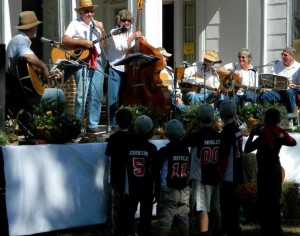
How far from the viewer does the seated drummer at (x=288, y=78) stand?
12250 mm

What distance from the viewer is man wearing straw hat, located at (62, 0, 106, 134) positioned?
966 cm

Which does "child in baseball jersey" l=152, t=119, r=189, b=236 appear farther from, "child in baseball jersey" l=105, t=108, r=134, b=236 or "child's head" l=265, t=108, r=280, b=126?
"child's head" l=265, t=108, r=280, b=126

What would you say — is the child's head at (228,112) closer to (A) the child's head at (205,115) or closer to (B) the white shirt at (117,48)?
(A) the child's head at (205,115)

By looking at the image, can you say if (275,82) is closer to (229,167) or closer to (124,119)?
(229,167)

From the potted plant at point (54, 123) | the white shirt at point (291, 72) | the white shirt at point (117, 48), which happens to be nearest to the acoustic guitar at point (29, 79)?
the potted plant at point (54, 123)

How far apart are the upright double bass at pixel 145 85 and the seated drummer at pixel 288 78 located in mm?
2508

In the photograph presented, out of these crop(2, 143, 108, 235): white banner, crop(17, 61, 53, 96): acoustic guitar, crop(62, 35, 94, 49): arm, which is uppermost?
crop(62, 35, 94, 49): arm

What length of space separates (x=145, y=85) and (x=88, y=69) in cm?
82

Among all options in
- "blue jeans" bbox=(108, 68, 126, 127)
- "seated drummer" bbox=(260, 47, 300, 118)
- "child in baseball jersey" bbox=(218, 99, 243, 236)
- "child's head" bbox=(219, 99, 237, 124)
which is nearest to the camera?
"child in baseball jersey" bbox=(218, 99, 243, 236)

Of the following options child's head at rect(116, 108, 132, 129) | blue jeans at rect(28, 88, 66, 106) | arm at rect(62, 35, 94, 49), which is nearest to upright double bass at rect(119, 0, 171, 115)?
arm at rect(62, 35, 94, 49)

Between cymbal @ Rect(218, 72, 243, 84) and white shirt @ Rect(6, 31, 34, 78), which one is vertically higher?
white shirt @ Rect(6, 31, 34, 78)

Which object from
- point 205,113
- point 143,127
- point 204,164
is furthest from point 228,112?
A: point 143,127

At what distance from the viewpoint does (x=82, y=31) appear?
1005 cm

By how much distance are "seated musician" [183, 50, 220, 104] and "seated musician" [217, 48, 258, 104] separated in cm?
15
